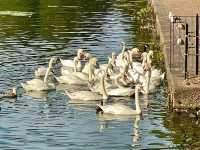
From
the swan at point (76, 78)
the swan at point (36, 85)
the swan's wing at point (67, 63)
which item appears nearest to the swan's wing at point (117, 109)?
the swan at point (36, 85)

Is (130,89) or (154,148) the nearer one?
(154,148)

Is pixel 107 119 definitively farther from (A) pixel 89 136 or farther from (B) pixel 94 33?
(B) pixel 94 33

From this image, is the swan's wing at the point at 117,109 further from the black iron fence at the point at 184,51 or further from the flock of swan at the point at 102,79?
the black iron fence at the point at 184,51

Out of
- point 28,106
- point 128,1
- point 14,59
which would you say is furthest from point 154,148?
point 128,1

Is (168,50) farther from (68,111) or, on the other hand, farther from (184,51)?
(68,111)

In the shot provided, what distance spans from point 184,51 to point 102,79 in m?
5.24

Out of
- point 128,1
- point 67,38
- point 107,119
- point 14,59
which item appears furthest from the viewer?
point 128,1

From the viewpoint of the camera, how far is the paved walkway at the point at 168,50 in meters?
20.4

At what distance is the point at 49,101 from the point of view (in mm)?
22516

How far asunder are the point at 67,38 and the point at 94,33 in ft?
5.67

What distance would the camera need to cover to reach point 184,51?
26.8 meters

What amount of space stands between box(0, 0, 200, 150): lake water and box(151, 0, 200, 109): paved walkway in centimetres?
48

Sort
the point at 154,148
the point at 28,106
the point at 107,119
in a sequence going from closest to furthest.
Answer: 1. the point at 154,148
2. the point at 107,119
3. the point at 28,106

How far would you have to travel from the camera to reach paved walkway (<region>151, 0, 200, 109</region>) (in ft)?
66.9
